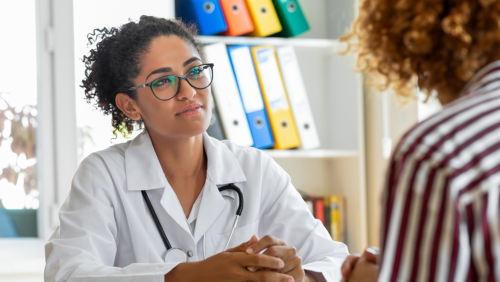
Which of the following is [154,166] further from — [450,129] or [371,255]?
[450,129]

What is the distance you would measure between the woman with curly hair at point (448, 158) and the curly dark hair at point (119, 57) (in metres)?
0.99

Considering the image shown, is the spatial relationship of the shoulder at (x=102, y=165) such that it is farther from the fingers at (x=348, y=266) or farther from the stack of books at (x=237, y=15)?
the stack of books at (x=237, y=15)

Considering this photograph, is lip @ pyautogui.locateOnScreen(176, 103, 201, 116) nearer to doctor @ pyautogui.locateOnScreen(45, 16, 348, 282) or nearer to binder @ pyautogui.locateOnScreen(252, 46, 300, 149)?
doctor @ pyautogui.locateOnScreen(45, 16, 348, 282)

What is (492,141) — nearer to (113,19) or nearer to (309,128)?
(309,128)

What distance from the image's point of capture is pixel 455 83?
24.8 inches

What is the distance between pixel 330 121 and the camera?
2.56m

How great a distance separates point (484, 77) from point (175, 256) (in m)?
0.94

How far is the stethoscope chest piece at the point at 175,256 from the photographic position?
4.17 feet

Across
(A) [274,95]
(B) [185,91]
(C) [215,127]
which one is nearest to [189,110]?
(B) [185,91]

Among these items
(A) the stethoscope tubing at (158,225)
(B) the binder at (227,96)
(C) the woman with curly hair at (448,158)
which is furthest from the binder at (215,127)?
(C) the woman with curly hair at (448,158)

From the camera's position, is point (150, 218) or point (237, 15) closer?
point (150, 218)

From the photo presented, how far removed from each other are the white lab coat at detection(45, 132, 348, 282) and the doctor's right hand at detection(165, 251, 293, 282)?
0.17ft

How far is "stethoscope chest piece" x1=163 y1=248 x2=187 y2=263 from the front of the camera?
1.27m

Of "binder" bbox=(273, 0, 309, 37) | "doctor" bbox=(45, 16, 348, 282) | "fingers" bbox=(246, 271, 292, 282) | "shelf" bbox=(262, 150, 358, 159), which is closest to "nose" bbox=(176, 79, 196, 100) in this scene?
"doctor" bbox=(45, 16, 348, 282)
